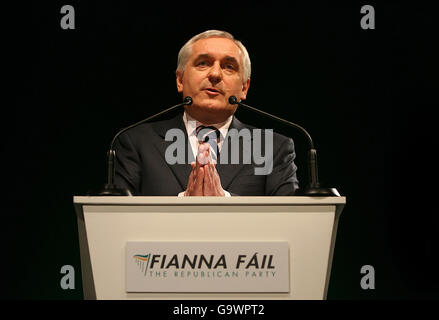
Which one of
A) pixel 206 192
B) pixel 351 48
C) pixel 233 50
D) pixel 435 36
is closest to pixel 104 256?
pixel 206 192

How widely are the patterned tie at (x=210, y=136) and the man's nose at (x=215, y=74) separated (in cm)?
20

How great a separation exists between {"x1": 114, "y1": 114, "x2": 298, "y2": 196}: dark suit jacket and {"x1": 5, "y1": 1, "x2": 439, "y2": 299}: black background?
0.44m

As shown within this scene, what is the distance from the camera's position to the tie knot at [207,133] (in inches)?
79.0

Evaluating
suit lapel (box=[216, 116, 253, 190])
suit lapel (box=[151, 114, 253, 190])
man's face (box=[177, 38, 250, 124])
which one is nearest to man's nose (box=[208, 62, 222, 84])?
man's face (box=[177, 38, 250, 124])

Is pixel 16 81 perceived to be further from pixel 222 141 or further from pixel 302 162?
pixel 302 162

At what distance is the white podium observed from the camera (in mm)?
1141

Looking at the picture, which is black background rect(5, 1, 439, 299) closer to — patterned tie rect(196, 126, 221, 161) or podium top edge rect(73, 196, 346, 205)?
patterned tie rect(196, 126, 221, 161)

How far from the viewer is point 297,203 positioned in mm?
1167

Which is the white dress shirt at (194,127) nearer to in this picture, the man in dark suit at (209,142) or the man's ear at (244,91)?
the man in dark suit at (209,142)

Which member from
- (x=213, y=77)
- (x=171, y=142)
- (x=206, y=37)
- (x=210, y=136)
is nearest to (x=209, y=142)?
(x=210, y=136)

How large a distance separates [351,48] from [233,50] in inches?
28.2

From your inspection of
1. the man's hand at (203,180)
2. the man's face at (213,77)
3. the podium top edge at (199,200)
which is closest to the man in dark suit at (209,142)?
the man's face at (213,77)

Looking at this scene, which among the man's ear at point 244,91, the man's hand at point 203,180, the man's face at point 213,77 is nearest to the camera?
the man's hand at point 203,180

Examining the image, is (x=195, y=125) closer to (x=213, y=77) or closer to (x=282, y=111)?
(x=213, y=77)
